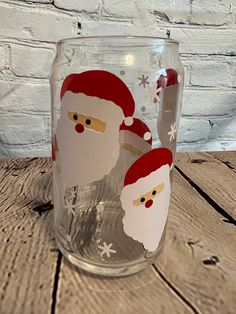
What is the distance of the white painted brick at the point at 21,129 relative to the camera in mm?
657

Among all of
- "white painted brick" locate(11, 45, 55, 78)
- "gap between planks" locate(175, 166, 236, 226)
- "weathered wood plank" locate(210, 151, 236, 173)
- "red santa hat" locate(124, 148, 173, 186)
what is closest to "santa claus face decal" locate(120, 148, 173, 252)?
"red santa hat" locate(124, 148, 173, 186)

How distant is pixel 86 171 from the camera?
284mm

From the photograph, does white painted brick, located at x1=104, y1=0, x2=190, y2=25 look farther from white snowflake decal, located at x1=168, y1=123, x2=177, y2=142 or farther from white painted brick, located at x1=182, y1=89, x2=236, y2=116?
white snowflake decal, located at x1=168, y1=123, x2=177, y2=142

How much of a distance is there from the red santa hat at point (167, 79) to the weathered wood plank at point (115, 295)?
6.2 inches

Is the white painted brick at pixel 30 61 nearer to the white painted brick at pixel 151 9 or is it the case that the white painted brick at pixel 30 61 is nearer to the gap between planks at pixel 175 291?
the white painted brick at pixel 151 9

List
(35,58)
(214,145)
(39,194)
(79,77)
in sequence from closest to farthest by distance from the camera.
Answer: (79,77)
(39,194)
(35,58)
(214,145)

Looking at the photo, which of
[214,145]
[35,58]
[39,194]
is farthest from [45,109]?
[214,145]

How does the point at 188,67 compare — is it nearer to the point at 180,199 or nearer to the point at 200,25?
the point at 200,25

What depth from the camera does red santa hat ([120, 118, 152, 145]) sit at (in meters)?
0.28

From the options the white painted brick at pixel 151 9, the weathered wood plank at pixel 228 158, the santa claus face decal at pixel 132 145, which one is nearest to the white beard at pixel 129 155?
the santa claus face decal at pixel 132 145

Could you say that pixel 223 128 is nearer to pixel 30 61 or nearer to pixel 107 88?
pixel 30 61

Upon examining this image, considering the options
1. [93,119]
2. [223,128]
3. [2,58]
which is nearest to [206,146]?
[223,128]

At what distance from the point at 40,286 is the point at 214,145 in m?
0.57

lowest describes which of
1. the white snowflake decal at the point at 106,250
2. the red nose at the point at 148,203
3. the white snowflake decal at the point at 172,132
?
the white snowflake decal at the point at 106,250
